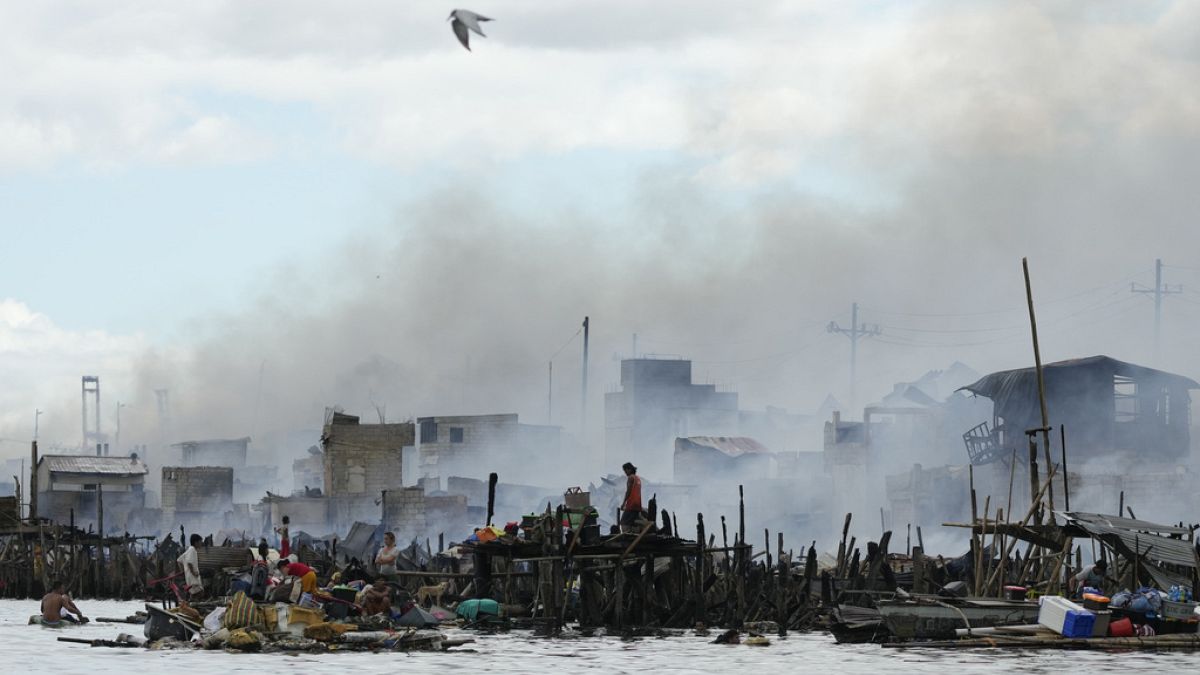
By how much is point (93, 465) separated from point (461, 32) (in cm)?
5921

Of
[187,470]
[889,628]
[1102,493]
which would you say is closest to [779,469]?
[1102,493]

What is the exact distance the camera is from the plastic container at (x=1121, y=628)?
21.8 meters

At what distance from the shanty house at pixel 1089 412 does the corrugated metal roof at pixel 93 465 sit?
124ft

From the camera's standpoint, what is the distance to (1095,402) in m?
51.7

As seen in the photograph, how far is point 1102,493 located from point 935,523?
637cm

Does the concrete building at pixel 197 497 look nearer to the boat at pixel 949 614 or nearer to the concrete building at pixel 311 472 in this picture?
the concrete building at pixel 311 472

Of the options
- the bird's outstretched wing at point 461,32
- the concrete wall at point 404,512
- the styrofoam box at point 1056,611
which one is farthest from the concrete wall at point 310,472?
the bird's outstretched wing at point 461,32

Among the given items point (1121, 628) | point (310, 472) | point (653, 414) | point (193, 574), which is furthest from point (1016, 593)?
point (310, 472)

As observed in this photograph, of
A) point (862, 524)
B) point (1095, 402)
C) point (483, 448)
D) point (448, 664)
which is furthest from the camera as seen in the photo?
point (483, 448)

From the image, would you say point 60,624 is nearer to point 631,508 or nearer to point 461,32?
point 631,508

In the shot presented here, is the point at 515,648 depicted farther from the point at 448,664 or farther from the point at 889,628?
the point at 889,628

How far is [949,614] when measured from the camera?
22.8m

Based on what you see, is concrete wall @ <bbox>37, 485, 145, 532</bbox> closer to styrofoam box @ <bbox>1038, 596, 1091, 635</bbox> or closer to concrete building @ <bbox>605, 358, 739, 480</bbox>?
concrete building @ <bbox>605, 358, 739, 480</bbox>

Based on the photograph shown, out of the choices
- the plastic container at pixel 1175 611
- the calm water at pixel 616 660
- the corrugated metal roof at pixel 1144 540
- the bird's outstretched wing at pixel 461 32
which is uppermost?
the bird's outstretched wing at pixel 461 32
